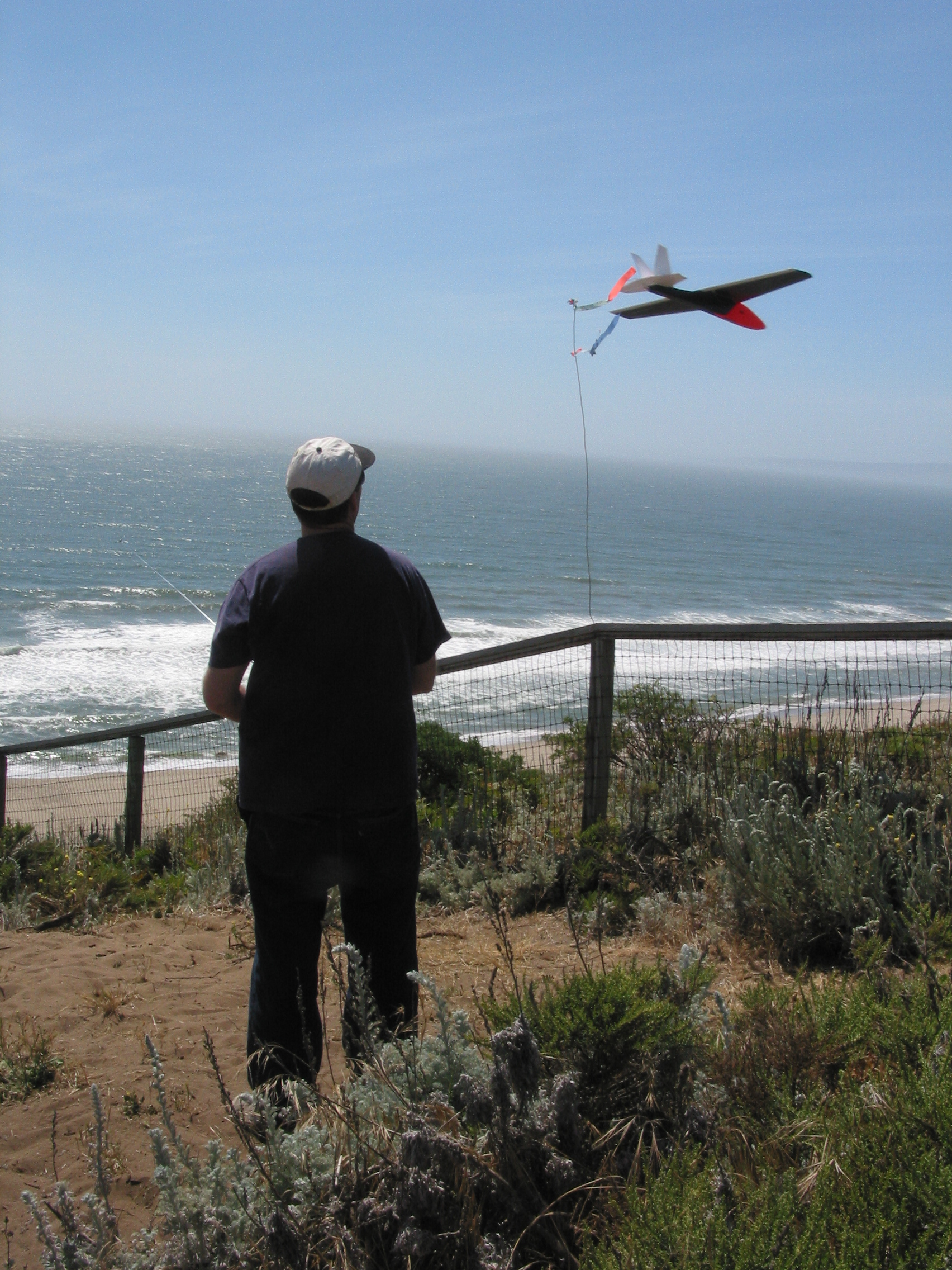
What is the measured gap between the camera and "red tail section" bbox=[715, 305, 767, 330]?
4.22 m

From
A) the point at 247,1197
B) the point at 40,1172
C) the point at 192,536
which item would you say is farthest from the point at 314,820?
the point at 192,536

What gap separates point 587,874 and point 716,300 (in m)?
2.61

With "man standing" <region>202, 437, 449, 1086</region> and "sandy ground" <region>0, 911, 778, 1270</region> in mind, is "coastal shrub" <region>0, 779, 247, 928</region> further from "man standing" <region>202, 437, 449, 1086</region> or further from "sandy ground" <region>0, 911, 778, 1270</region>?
"man standing" <region>202, 437, 449, 1086</region>

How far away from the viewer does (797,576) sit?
49.4 metres

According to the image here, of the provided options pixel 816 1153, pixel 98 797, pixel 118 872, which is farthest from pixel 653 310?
pixel 98 797

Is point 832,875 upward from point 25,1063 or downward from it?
upward

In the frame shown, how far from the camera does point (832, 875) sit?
3707mm

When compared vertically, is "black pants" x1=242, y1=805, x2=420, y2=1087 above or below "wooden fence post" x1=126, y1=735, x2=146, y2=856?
above

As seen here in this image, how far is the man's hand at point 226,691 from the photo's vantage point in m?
2.63

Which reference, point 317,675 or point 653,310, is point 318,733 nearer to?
point 317,675

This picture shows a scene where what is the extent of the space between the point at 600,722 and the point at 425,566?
39593mm

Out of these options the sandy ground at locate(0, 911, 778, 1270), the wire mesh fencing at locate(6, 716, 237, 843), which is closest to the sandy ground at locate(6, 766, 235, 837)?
the wire mesh fencing at locate(6, 716, 237, 843)

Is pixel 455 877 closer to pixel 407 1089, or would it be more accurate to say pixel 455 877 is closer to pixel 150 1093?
pixel 150 1093

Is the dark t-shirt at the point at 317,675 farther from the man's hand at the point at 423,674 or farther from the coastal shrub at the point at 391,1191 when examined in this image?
the coastal shrub at the point at 391,1191
